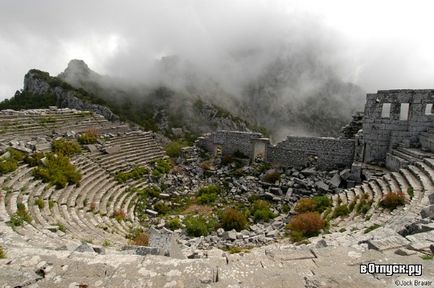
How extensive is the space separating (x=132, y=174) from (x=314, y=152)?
1121 cm

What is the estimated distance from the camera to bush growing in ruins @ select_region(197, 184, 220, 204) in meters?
17.0

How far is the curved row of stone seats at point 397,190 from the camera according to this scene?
9496 mm

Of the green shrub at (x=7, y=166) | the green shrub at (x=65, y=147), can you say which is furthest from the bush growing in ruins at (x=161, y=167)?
the green shrub at (x=7, y=166)

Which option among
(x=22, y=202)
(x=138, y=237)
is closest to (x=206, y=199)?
(x=138, y=237)

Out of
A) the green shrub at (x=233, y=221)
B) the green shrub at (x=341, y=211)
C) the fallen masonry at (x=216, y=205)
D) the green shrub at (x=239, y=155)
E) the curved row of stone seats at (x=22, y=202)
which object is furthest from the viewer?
the green shrub at (x=239, y=155)

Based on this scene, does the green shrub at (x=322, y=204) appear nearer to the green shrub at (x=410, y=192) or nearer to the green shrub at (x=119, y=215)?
the green shrub at (x=410, y=192)

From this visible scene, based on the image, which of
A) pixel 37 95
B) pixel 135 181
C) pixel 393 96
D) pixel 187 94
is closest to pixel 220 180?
pixel 135 181

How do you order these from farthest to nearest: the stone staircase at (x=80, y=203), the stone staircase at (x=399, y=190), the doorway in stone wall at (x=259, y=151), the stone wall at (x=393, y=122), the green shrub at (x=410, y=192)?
1. the doorway in stone wall at (x=259, y=151)
2. the stone wall at (x=393, y=122)
3. the green shrub at (x=410, y=192)
4. the stone staircase at (x=80, y=203)
5. the stone staircase at (x=399, y=190)

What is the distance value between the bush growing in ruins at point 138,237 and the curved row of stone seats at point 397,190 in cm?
657

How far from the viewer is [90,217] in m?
12.7

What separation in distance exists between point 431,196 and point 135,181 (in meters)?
14.5

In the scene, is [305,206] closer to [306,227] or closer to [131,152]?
[306,227]

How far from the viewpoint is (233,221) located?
13.5m

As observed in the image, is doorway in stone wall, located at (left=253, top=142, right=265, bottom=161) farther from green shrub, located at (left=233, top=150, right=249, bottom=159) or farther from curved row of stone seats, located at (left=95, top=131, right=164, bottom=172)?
curved row of stone seats, located at (left=95, top=131, right=164, bottom=172)
